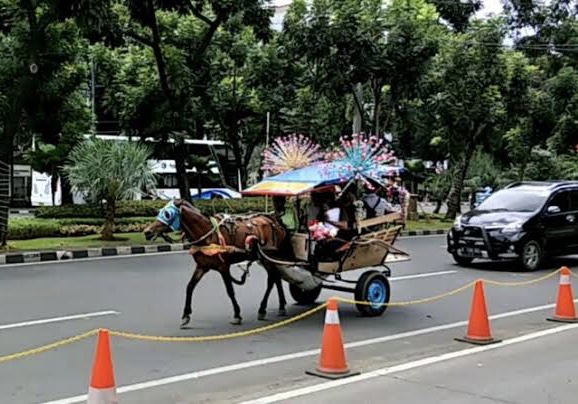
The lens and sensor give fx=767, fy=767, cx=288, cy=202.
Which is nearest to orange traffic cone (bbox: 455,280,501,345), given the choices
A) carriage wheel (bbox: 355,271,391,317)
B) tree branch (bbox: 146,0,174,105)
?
carriage wheel (bbox: 355,271,391,317)

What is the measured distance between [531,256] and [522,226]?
66 cm

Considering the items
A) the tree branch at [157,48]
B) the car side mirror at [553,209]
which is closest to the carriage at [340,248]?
the car side mirror at [553,209]

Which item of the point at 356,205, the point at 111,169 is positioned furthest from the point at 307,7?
the point at 356,205

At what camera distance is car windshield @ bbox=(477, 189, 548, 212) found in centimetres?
1616

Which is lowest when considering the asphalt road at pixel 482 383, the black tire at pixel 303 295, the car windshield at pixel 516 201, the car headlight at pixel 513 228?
the asphalt road at pixel 482 383

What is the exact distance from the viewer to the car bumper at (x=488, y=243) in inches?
599

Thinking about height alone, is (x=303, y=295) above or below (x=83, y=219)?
below

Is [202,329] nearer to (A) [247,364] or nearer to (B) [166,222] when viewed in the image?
(B) [166,222]

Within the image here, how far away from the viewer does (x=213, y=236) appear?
9047 millimetres

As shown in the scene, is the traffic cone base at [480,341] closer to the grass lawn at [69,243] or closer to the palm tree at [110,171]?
the grass lawn at [69,243]

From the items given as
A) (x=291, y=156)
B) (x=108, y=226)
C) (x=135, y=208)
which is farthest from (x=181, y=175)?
(x=291, y=156)

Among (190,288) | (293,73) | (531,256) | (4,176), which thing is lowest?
(531,256)

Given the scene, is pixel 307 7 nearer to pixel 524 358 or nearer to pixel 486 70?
pixel 486 70

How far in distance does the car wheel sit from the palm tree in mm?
9757
